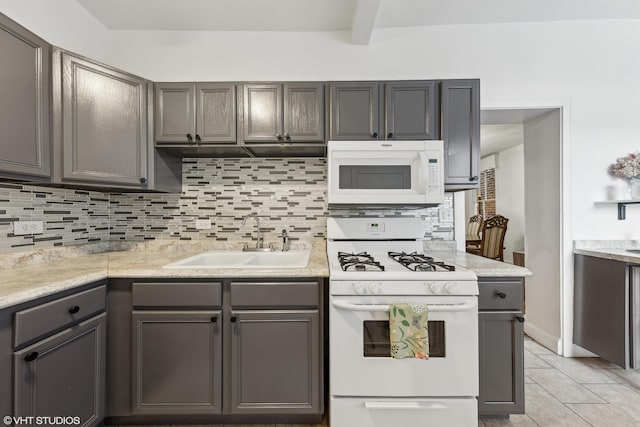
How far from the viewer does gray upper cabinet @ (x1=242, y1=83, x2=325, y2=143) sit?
6.48 feet

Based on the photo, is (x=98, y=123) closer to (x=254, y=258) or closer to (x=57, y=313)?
(x=57, y=313)

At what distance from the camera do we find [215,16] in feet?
7.22

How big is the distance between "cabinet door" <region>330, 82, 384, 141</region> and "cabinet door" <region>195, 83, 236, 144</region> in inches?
27.6

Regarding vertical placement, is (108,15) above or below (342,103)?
above

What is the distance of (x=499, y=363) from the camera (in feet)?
5.24

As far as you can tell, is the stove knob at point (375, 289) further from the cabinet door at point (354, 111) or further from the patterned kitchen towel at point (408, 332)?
the cabinet door at point (354, 111)

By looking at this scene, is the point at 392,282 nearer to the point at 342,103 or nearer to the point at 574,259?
the point at 342,103

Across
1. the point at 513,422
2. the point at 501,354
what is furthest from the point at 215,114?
the point at 513,422

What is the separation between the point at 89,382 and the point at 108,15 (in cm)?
253

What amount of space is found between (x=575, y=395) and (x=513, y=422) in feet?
2.04

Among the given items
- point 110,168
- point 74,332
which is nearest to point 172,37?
point 110,168

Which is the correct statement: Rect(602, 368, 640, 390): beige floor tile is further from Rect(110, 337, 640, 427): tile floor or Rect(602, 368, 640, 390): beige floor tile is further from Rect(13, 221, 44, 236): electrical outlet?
Rect(13, 221, 44, 236): electrical outlet

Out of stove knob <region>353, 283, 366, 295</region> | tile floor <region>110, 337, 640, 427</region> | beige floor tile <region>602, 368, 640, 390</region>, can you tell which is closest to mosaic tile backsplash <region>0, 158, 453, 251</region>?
stove knob <region>353, 283, 366, 295</region>

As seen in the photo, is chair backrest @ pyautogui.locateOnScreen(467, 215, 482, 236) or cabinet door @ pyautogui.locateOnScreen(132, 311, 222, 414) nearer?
cabinet door @ pyautogui.locateOnScreen(132, 311, 222, 414)
